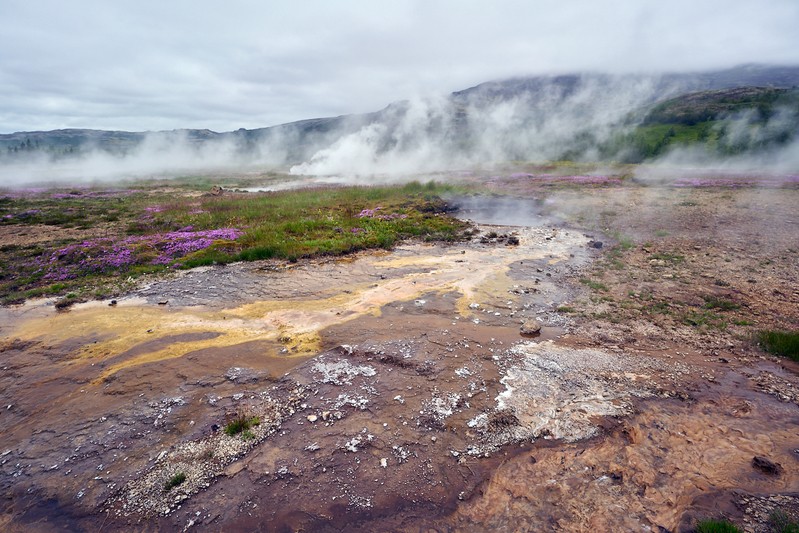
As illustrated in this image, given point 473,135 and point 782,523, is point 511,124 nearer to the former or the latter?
point 473,135

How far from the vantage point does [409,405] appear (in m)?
6.24

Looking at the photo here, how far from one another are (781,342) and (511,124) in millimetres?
86876

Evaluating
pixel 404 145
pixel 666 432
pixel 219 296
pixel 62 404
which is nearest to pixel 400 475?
pixel 666 432

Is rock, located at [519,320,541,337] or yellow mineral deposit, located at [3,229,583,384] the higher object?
yellow mineral deposit, located at [3,229,583,384]

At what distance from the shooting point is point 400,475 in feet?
16.4

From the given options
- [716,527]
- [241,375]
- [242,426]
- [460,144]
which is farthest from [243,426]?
[460,144]

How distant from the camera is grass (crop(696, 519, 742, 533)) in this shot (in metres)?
3.97

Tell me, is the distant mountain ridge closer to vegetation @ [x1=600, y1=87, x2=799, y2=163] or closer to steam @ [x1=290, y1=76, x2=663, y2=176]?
steam @ [x1=290, y1=76, x2=663, y2=176]

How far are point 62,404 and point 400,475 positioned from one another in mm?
6316

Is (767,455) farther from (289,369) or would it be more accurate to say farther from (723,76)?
(723,76)

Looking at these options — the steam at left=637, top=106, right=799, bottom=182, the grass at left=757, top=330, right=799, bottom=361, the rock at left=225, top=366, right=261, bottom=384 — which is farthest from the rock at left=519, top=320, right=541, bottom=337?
the steam at left=637, top=106, right=799, bottom=182

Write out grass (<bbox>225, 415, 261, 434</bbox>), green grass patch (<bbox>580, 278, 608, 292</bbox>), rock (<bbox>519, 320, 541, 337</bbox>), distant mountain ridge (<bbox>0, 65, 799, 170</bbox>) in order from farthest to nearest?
distant mountain ridge (<bbox>0, 65, 799, 170</bbox>) → green grass patch (<bbox>580, 278, 608, 292</bbox>) → rock (<bbox>519, 320, 541, 337</bbox>) → grass (<bbox>225, 415, 261, 434</bbox>)

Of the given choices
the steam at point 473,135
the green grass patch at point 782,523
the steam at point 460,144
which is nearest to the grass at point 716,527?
the green grass patch at point 782,523

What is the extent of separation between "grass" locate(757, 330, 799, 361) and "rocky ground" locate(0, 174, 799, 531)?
28 centimetres
